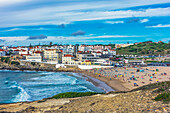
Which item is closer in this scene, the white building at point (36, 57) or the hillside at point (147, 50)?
the white building at point (36, 57)

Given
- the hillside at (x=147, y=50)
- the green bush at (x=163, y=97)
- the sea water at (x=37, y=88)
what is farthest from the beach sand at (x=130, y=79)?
the hillside at (x=147, y=50)

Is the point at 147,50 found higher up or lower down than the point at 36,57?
higher up

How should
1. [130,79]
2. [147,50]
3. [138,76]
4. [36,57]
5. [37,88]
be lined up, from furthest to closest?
[147,50]
[36,57]
[138,76]
[130,79]
[37,88]

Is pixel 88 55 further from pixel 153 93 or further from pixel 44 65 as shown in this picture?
pixel 153 93

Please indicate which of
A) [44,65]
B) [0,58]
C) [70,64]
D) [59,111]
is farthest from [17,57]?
[59,111]

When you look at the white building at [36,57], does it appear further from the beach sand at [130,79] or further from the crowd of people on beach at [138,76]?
the beach sand at [130,79]

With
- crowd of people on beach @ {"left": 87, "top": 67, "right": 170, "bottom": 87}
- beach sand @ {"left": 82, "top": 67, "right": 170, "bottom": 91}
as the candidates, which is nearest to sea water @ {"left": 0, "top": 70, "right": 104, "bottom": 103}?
beach sand @ {"left": 82, "top": 67, "right": 170, "bottom": 91}

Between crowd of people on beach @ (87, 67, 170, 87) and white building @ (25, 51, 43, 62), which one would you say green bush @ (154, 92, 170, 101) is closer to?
crowd of people on beach @ (87, 67, 170, 87)

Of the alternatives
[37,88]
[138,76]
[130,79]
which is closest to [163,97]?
[37,88]

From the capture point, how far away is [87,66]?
7206 cm

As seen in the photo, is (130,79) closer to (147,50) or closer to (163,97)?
(163,97)

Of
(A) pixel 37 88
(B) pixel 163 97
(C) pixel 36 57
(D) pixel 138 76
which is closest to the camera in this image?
(B) pixel 163 97

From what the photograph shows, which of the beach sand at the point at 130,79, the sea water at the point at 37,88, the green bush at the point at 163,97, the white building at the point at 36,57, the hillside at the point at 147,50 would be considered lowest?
the sea water at the point at 37,88

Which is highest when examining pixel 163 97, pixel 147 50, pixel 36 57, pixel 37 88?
pixel 147 50
